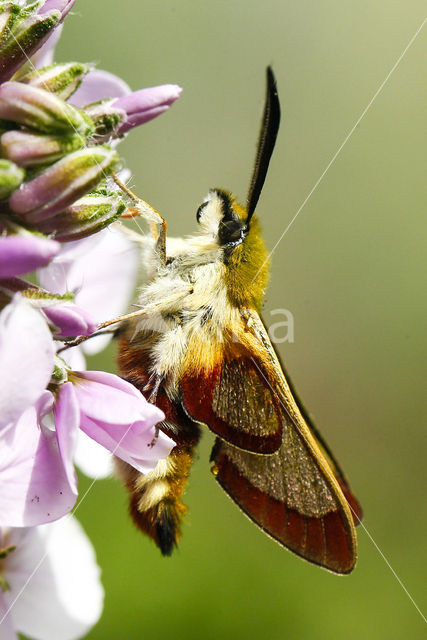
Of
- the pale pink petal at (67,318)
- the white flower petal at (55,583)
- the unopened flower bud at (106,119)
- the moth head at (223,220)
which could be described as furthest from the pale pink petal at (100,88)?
the white flower petal at (55,583)

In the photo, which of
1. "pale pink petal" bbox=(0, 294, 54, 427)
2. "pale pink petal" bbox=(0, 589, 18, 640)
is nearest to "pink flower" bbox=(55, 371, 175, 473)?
"pale pink petal" bbox=(0, 294, 54, 427)

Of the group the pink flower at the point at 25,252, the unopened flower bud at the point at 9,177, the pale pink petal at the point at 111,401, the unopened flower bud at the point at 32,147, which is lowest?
the pale pink petal at the point at 111,401

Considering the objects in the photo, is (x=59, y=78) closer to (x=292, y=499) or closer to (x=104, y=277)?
(x=104, y=277)

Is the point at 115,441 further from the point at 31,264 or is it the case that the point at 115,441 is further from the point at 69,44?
the point at 69,44

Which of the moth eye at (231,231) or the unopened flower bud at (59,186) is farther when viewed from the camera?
the moth eye at (231,231)

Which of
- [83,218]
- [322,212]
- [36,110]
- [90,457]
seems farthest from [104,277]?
[322,212]

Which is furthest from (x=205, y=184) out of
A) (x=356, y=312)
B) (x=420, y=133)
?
(x=420, y=133)

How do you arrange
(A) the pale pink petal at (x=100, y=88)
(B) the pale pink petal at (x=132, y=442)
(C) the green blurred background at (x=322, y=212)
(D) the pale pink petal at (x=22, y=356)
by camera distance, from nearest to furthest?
(D) the pale pink petal at (x=22, y=356)
(B) the pale pink petal at (x=132, y=442)
(A) the pale pink petal at (x=100, y=88)
(C) the green blurred background at (x=322, y=212)

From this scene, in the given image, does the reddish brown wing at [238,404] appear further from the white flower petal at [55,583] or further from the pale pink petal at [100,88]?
the pale pink petal at [100,88]

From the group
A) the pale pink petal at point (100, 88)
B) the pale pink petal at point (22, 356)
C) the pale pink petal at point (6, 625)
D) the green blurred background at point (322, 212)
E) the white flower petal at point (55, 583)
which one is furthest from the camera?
the green blurred background at point (322, 212)

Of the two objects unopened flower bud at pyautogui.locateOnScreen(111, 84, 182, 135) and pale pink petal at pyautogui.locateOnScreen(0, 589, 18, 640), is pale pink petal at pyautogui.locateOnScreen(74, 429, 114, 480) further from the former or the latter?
unopened flower bud at pyautogui.locateOnScreen(111, 84, 182, 135)
